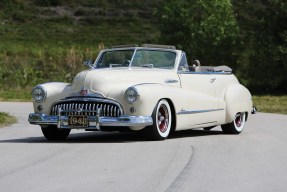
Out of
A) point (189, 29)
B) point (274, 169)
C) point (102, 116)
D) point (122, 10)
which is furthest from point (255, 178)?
point (122, 10)

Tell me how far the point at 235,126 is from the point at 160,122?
2770 millimetres

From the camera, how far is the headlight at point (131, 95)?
13.5m

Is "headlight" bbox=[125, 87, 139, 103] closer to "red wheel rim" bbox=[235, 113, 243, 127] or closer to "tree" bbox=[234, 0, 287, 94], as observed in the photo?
"red wheel rim" bbox=[235, 113, 243, 127]

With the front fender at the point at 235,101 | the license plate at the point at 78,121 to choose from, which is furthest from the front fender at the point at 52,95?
the front fender at the point at 235,101

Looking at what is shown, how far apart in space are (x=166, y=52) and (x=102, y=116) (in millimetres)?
2571

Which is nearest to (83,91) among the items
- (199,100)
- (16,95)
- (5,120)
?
(199,100)

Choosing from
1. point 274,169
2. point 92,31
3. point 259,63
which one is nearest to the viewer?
point 274,169

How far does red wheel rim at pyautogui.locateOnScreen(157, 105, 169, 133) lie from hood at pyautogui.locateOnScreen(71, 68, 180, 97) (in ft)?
1.73

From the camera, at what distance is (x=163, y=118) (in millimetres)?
14078

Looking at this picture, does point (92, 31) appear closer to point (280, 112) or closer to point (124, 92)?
point (280, 112)

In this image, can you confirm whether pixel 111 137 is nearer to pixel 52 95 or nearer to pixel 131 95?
pixel 52 95

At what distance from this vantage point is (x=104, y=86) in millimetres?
13758

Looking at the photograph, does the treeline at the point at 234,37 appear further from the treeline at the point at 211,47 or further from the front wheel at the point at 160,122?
the front wheel at the point at 160,122

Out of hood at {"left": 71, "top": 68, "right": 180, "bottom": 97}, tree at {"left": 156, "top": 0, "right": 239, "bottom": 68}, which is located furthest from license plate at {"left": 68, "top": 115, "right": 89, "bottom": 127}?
tree at {"left": 156, "top": 0, "right": 239, "bottom": 68}
